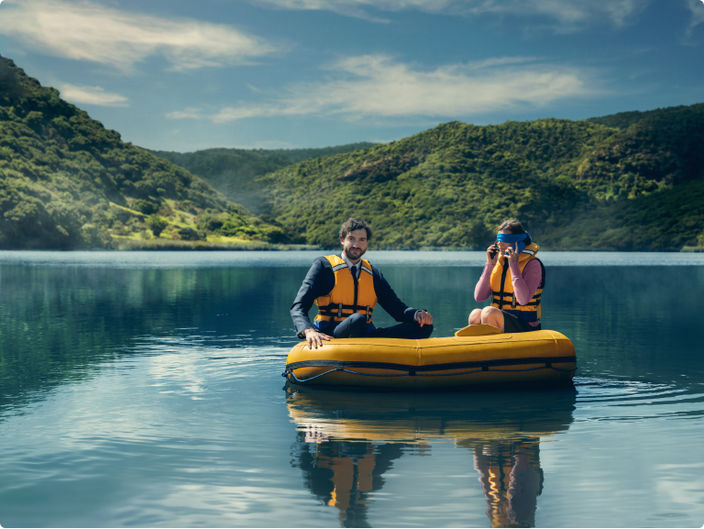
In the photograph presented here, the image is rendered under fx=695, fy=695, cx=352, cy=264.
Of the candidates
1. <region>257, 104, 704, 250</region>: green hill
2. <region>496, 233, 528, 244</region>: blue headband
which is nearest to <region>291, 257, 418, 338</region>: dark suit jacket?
<region>496, 233, 528, 244</region>: blue headband

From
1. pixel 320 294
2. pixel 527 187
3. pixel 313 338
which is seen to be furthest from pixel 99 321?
pixel 527 187

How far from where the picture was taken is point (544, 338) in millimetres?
8828

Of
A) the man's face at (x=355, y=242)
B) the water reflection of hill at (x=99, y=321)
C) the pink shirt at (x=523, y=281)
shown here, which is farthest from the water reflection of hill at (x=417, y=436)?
the water reflection of hill at (x=99, y=321)

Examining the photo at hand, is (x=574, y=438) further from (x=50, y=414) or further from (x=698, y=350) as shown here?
(x=698, y=350)

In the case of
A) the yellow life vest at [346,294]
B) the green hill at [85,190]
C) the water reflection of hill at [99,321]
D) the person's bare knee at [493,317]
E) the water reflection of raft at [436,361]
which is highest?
the green hill at [85,190]

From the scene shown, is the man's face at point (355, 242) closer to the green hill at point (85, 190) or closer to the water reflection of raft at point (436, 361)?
the water reflection of raft at point (436, 361)

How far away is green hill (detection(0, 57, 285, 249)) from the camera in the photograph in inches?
4181

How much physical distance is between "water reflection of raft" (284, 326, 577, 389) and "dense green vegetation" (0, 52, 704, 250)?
106023 mm

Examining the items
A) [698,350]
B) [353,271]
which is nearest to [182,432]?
[353,271]

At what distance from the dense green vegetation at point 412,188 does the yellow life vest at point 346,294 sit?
105850 millimetres

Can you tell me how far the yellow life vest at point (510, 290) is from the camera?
8.70m

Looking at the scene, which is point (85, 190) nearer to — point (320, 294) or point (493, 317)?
point (320, 294)

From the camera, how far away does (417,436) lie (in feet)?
22.2

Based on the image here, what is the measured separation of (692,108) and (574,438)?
166 metres
